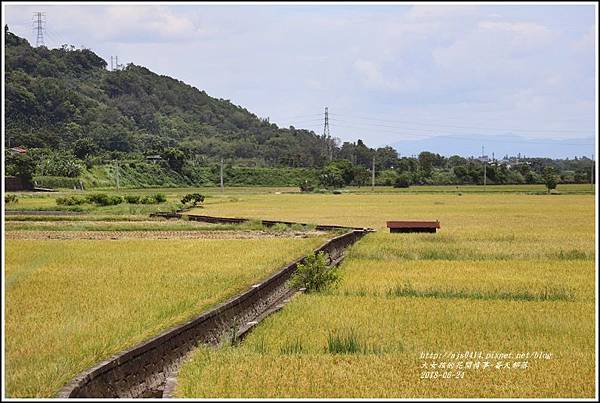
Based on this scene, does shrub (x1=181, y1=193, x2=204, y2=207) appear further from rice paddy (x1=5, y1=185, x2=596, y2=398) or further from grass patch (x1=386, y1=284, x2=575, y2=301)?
grass patch (x1=386, y1=284, x2=575, y2=301)

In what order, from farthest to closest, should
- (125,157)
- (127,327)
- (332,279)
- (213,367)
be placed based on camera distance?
(125,157) < (332,279) < (127,327) < (213,367)

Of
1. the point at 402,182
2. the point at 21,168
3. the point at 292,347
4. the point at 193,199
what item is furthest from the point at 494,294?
the point at 402,182

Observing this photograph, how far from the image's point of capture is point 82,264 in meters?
15.4

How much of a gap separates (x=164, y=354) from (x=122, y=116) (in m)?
113

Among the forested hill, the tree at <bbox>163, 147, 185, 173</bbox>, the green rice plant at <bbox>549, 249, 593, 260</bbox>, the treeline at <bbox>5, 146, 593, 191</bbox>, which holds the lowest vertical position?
the green rice plant at <bbox>549, 249, 593, 260</bbox>

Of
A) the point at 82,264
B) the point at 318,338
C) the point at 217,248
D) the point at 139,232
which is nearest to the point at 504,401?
the point at 318,338

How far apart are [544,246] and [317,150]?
112403 mm

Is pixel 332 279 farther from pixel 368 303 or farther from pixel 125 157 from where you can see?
pixel 125 157

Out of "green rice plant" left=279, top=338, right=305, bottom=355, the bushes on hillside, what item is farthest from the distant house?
"green rice plant" left=279, top=338, right=305, bottom=355

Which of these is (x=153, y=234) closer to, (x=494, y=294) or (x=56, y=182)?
(x=494, y=294)

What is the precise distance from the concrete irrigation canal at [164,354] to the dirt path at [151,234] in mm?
11599

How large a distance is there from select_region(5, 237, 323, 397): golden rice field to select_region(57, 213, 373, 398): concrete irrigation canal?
0.20 m

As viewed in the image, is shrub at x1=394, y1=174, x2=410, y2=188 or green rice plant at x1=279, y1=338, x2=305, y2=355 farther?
shrub at x1=394, y1=174, x2=410, y2=188

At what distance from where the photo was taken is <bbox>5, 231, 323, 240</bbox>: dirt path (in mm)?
22984
